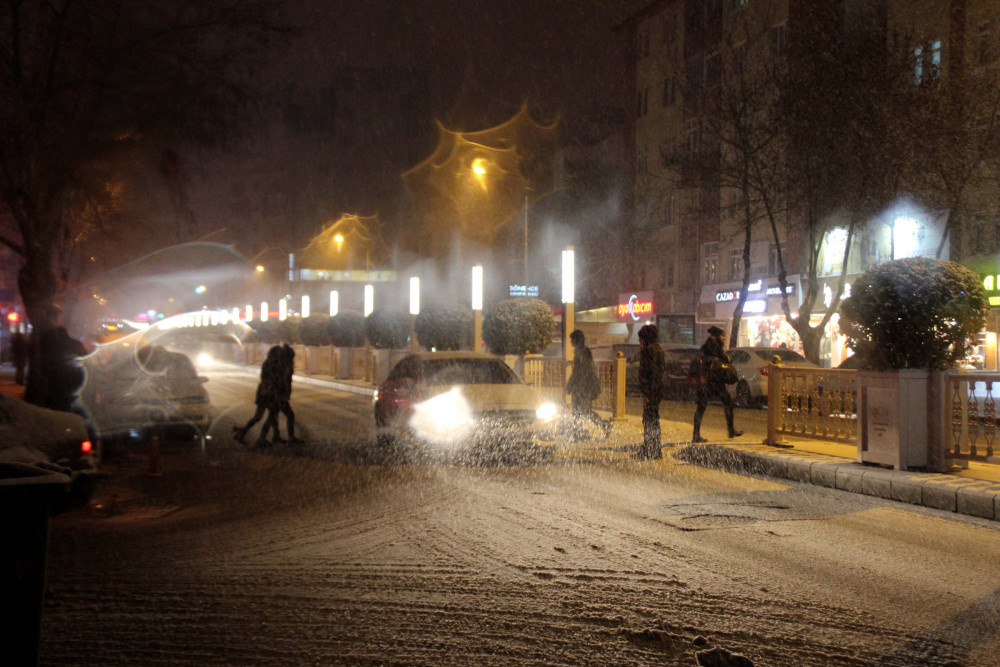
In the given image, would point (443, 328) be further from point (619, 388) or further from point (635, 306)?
point (635, 306)

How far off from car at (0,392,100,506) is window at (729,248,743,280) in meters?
32.4

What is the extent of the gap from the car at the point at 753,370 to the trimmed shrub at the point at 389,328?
465 inches

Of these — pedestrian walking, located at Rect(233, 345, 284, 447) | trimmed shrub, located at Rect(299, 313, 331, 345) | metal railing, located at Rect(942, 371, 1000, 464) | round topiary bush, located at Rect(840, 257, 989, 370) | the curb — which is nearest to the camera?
the curb

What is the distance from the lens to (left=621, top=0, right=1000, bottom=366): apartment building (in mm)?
20000

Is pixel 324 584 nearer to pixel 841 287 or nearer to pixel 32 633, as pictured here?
pixel 32 633

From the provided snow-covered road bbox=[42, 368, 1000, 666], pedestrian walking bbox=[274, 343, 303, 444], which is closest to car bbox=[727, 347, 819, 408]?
pedestrian walking bbox=[274, 343, 303, 444]

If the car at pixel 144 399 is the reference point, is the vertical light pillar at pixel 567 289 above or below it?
above

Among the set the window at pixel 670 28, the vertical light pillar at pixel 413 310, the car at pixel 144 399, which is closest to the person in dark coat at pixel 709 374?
the car at pixel 144 399

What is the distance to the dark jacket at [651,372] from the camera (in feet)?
38.5

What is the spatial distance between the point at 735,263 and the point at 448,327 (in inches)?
708

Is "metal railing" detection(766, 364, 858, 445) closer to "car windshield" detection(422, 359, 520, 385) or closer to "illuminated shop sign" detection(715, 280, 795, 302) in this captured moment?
"car windshield" detection(422, 359, 520, 385)

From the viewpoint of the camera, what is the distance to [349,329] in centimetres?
3394

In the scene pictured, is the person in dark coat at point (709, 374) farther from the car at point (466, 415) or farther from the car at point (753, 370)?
the car at point (753, 370)

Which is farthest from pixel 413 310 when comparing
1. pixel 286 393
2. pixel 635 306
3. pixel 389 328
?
pixel 635 306
